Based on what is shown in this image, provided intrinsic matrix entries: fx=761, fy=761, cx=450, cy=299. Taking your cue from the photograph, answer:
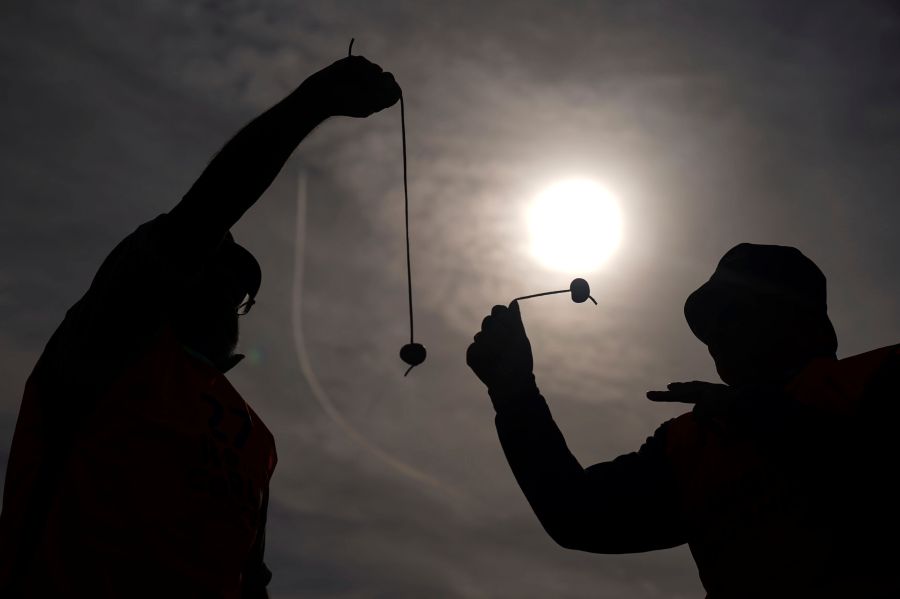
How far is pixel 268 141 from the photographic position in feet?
9.50

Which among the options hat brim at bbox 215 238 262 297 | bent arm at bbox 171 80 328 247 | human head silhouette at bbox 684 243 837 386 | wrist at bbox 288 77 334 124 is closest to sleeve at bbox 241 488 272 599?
hat brim at bbox 215 238 262 297

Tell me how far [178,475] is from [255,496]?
566 millimetres

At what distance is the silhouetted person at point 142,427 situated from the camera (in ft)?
8.89

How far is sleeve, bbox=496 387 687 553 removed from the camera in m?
3.41

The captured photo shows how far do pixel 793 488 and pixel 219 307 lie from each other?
274 cm

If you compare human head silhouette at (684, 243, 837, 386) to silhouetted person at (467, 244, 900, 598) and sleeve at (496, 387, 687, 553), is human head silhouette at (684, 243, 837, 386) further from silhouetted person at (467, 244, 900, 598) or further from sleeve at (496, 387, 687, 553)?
sleeve at (496, 387, 687, 553)

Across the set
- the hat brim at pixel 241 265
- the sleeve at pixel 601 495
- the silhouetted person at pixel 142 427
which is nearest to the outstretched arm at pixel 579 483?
the sleeve at pixel 601 495

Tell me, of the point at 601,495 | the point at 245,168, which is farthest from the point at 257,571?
the point at 245,168

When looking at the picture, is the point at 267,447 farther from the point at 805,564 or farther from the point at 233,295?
the point at 805,564

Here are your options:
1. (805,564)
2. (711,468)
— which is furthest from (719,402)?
(805,564)

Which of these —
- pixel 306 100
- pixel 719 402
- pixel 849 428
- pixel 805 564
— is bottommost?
pixel 805 564

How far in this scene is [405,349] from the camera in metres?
4.66

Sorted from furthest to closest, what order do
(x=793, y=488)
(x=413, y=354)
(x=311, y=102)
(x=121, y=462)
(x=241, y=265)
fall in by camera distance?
(x=413, y=354) < (x=241, y=265) < (x=311, y=102) < (x=121, y=462) < (x=793, y=488)

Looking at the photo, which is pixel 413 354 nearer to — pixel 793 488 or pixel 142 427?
pixel 142 427
